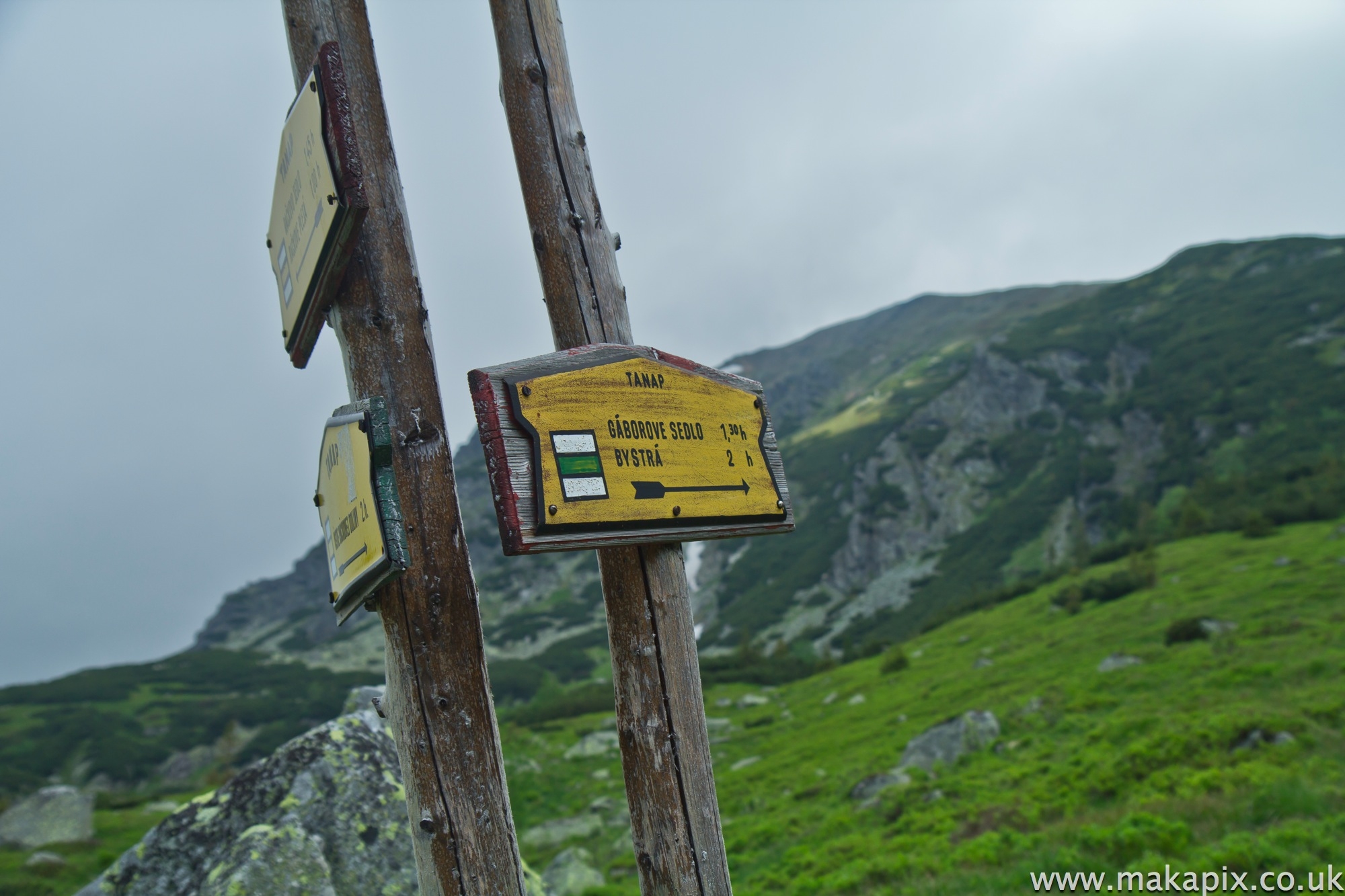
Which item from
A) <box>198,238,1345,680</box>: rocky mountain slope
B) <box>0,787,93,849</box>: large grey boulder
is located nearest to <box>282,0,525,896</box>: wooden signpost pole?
<box>0,787,93,849</box>: large grey boulder

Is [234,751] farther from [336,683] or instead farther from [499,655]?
[499,655]

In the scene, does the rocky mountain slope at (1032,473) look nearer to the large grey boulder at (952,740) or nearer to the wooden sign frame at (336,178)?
the large grey boulder at (952,740)

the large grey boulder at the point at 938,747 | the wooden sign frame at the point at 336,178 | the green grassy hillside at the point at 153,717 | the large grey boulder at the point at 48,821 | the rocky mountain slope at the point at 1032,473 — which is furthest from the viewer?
the rocky mountain slope at the point at 1032,473

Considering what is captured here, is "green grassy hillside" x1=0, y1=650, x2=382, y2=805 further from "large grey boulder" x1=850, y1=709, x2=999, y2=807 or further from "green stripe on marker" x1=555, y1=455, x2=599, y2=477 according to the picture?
"green stripe on marker" x1=555, y1=455, x2=599, y2=477

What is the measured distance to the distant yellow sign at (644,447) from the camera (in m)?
2.60

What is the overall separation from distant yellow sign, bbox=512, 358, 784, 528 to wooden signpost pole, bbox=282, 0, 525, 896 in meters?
0.41

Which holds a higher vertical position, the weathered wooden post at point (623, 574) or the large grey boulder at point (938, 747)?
the weathered wooden post at point (623, 574)

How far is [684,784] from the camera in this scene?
2.90 meters

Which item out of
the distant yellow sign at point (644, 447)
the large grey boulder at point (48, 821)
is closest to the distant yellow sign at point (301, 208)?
the distant yellow sign at point (644, 447)

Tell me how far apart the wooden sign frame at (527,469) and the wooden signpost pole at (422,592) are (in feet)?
0.81

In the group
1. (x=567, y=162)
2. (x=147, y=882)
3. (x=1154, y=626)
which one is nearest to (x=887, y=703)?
(x=1154, y=626)

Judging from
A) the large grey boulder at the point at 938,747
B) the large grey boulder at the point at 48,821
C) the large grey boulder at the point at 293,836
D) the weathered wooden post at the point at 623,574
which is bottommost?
the large grey boulder at the point at 938,747

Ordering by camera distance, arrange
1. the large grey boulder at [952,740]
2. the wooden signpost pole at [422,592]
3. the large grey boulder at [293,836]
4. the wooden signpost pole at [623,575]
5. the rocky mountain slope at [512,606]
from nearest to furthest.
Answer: the wooden signpost pole at [422,592] < the wooden signpost pole at [623,575] < the large grey boulder at [293,836] < the large grey boulder at [952,740] < the rocky mountain slope at [512,606]

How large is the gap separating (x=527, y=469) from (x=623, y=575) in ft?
Result: 2.39
